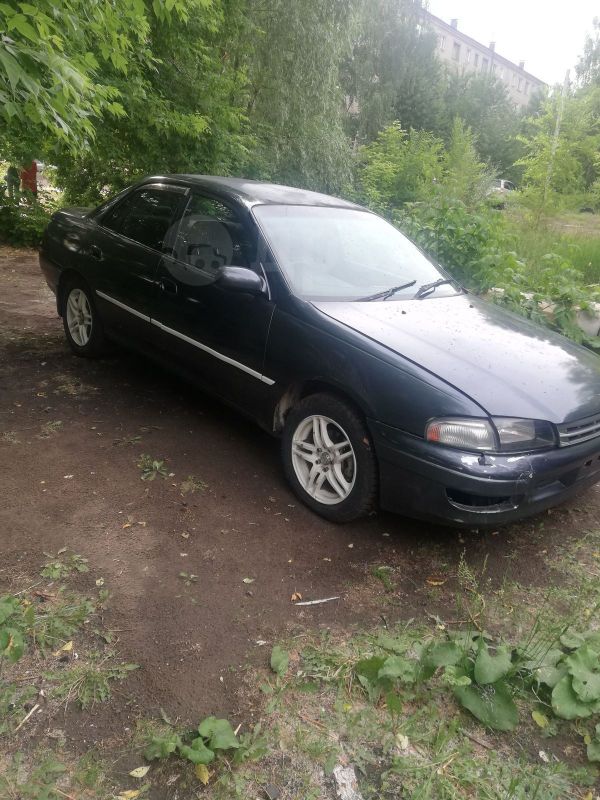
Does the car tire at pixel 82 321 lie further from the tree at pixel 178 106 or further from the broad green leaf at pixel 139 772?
the broad green leaf at pixel 139 772

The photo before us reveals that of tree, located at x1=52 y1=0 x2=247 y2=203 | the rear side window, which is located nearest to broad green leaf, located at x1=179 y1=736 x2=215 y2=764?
the rear side window

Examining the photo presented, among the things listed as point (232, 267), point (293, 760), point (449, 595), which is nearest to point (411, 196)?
point (232, 267)

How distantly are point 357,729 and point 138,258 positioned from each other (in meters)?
3.49

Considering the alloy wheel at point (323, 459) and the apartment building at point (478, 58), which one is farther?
the apartment building at point (478, 58)

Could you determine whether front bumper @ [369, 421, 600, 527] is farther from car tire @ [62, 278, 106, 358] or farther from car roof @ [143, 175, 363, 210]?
car tire @ [62, 278, 106, 358]

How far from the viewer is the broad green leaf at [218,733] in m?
2.01

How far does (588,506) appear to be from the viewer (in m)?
3.86

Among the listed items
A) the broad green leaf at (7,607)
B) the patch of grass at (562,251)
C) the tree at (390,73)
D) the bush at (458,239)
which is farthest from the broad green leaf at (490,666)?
the tree at (390,73)

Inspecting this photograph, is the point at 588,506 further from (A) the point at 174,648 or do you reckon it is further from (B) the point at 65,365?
(B) the point at 65,365

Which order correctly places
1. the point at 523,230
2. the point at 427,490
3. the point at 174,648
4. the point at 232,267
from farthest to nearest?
the point at 523,230, the point at 232,267, the point at 427,490, the point at 174,648

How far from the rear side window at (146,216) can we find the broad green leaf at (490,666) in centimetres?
333

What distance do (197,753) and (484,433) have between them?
5.58ft

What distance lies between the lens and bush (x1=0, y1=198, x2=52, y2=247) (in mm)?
11062

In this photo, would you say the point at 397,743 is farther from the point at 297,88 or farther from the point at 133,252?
the point at 297,88
